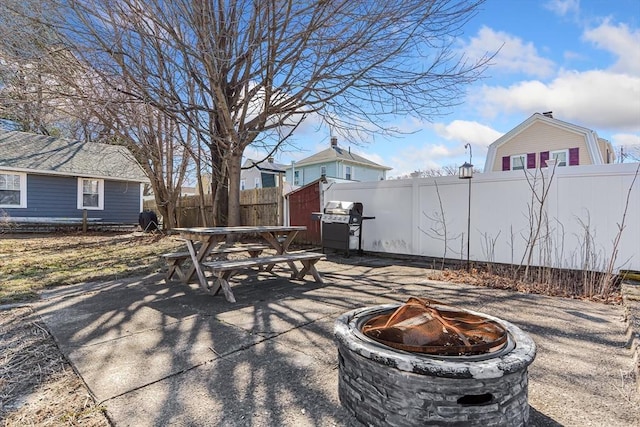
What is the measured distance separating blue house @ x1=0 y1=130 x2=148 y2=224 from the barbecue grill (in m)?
9.98

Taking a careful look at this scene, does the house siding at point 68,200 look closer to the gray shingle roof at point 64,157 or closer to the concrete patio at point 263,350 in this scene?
the gray shingle roof at point 64,157

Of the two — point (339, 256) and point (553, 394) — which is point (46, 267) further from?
point (553, 394)

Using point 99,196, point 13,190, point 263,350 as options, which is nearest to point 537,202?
point 263,350

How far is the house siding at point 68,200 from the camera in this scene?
13609mm

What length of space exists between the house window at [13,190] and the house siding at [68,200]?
0.15 meters

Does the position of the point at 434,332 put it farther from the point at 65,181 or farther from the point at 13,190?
the point at 65,181

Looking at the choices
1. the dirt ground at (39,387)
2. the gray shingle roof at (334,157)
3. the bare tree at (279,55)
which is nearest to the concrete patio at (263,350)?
the dirt ground at (39,387)

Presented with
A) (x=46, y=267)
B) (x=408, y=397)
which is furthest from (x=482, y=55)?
(x=46, y=267)

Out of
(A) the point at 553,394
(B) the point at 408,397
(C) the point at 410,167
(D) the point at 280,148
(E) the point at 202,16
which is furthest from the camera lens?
(C) the point at 410,167

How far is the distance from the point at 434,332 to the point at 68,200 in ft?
55.3

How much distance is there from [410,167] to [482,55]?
832 inches

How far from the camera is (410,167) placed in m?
27.3

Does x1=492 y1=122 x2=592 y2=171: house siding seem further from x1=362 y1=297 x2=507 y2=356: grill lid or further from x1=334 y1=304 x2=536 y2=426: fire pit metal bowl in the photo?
x1=334 y1=304 x2=536 y2=426: fire pit metal bowl

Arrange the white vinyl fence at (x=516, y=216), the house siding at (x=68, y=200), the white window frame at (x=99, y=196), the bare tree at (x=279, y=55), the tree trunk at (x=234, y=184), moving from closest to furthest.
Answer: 1. the white vinyl fence at (x=516, y=216)
2. the bare tree at (x=279, y=55)
3. the tree trunk at (x=234, y=184)
4. the house siding at (x=68, y=200)
5. the white window frame at (x=99, y=196)
